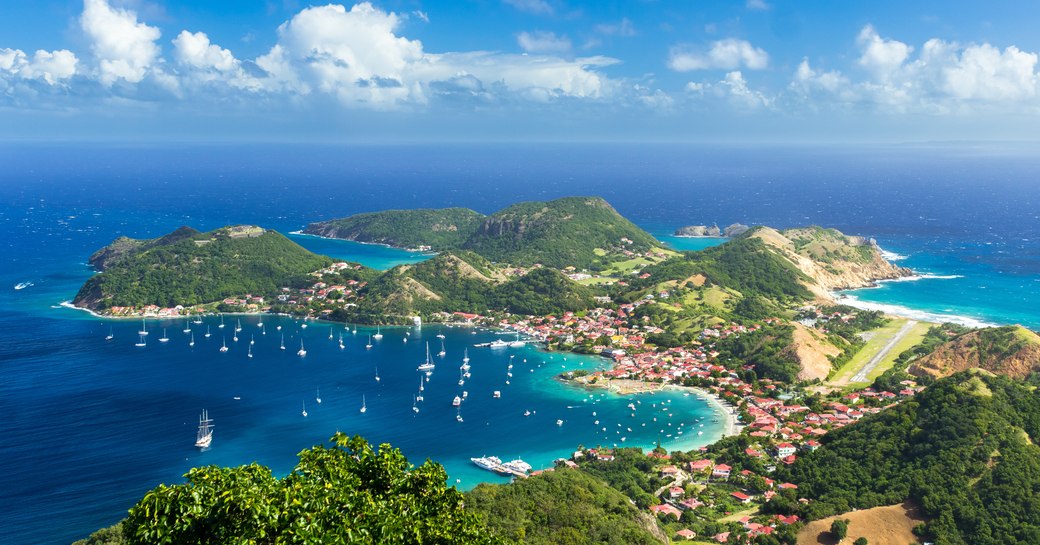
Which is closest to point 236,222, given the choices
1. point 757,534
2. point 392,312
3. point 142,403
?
point 392,312

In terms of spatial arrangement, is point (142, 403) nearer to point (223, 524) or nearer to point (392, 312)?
point (392, 312)

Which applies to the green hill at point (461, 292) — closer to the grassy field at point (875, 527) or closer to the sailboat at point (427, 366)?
the sailboat at point (427, 366)

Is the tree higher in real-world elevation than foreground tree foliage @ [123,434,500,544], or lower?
lower

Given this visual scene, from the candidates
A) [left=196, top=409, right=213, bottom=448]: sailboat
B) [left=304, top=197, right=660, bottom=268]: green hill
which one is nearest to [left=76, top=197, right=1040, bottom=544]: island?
[left=304, top=197, right=660, bottom=268]: green hill

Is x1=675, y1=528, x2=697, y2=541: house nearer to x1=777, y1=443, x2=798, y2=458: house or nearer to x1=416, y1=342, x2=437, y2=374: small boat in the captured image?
x1=777, y1=443, x2=798, y2=458: house

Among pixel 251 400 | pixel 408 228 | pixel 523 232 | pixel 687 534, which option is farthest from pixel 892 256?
pixel 251 400

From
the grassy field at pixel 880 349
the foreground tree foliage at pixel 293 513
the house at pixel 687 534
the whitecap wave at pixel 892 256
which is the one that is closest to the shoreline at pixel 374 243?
the whitecap wave at pixel 892 256
